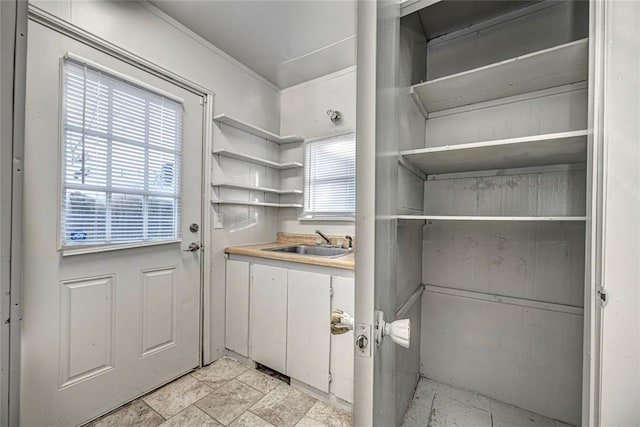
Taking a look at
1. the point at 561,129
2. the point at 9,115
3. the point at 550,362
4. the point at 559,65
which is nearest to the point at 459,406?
the point at 550,362

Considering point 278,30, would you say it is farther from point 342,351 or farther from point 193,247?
point 342,351

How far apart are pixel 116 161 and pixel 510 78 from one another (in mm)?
2225

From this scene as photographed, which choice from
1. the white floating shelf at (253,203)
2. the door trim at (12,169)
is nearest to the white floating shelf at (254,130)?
the white floating shelf at (253,203)

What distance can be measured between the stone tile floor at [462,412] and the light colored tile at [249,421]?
785mm

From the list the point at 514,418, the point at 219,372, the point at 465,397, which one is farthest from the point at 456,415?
the point at 219,372

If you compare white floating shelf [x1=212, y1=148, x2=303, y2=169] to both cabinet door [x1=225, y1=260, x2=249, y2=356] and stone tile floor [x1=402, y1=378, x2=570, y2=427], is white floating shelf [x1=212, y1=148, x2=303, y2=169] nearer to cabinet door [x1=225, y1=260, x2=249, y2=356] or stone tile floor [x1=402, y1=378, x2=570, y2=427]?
cabinet door [x1=225, y1=260, x2=249, y2=356]

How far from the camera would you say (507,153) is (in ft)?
4.21

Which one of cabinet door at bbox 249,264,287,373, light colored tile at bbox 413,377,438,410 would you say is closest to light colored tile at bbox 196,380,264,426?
cabinet door at bbox 249,264,287,373

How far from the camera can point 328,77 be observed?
2371mm

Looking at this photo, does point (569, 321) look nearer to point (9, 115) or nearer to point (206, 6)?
point (9, 115)

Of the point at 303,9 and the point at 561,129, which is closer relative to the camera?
the point at 561,129

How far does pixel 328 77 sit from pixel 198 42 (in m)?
1.07

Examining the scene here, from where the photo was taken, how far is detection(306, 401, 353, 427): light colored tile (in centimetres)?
149

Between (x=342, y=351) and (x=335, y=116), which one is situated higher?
(x=335, y=116)
